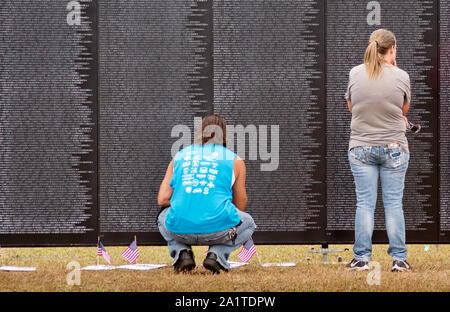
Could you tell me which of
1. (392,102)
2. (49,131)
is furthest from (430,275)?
(49,131)

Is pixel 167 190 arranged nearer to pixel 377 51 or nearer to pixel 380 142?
pixel 380 142

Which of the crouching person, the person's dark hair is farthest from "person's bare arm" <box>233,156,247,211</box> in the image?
the person's dark hair

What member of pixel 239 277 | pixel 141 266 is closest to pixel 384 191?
pixel 239 277

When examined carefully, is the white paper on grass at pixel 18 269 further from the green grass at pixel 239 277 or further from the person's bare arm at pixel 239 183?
the person's bare arm at pixel 239 183

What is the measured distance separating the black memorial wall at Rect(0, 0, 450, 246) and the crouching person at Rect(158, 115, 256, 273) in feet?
3.08

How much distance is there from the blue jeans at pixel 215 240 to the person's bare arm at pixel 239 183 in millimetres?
96

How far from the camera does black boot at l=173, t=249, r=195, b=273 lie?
4.85 meters

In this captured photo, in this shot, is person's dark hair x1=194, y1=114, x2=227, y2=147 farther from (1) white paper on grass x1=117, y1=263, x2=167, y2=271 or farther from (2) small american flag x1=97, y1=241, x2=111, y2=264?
(2) small american flag x1=97, y1=241, x2=111, y2=264

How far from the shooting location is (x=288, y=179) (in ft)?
19.4

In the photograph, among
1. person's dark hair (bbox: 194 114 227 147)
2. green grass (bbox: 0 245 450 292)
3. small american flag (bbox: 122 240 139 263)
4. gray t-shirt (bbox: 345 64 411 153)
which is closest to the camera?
green grass (bbox: 0 245 450 292)

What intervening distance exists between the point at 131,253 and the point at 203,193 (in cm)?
121

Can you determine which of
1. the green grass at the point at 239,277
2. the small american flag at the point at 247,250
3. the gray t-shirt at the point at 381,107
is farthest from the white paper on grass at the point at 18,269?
the gray t-shirt at the point at 381,107

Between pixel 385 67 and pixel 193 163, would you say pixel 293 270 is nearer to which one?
pixel 193 163

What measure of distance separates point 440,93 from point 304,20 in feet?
4.94
